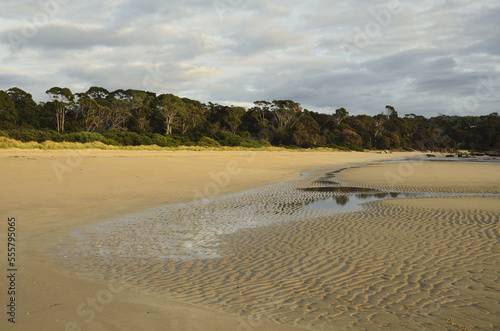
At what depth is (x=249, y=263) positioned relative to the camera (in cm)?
682

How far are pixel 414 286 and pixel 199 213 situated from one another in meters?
7.82

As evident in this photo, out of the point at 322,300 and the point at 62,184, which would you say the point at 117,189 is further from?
the point at 322,300

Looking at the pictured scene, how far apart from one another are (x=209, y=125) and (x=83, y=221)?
60.7 m

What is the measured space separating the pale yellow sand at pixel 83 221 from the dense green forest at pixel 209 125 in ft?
86.1

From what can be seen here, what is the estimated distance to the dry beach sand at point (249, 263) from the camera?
443 centimetres

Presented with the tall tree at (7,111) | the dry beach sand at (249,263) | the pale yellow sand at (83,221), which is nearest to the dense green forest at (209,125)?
the tall tree at (7,111)

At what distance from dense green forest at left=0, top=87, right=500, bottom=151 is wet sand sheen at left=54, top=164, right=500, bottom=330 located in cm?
3870

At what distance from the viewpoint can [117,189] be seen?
626 inches

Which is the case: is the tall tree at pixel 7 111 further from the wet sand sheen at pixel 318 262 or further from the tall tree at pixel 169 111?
the wet sand sheen at pixel 318 262

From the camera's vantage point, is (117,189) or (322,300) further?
(117,189)

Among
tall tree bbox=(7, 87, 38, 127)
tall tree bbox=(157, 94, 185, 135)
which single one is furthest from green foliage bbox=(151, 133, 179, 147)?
tall tree bbox=(7, 87, 38, 127)

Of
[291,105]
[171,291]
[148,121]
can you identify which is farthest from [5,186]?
[291,105]

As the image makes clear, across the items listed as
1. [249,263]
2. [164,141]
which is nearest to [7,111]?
[164,141]

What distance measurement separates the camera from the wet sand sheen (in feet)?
15.5
